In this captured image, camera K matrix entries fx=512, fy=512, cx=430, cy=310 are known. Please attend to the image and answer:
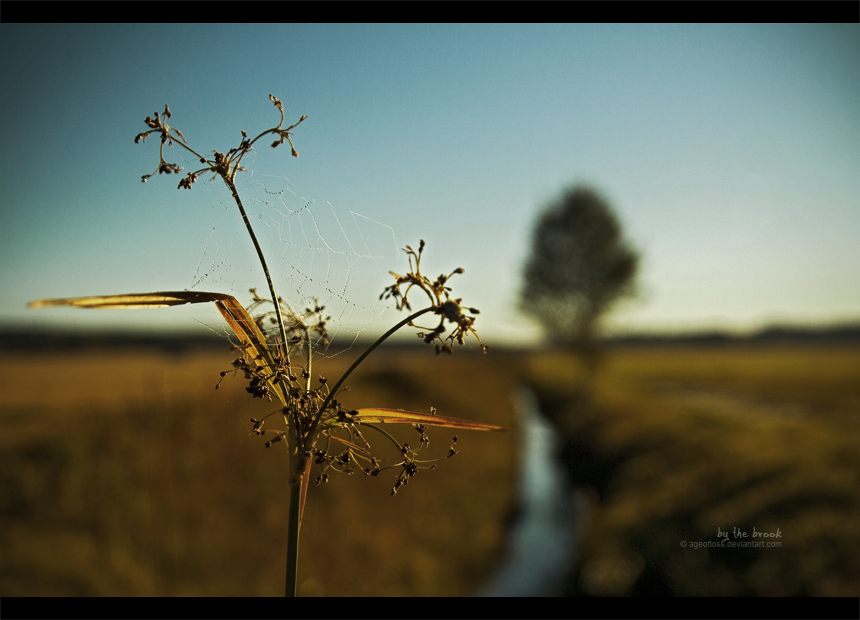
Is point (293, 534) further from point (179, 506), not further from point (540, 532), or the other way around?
point (540, 532)

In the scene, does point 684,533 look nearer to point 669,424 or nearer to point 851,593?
point 851,593

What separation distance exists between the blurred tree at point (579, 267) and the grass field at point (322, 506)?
8345mm

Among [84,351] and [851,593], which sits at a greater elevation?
[84,351]

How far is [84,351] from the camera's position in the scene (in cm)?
1478

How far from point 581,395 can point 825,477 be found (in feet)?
47.5

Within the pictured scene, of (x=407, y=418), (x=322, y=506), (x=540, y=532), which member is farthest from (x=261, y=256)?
(x=540, y=532)

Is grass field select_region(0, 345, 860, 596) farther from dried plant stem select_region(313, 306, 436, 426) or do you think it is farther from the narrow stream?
dried plant stem select_region(313, 306, 436, 426)

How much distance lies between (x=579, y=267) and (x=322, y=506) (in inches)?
654

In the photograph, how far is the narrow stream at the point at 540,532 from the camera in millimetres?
10562

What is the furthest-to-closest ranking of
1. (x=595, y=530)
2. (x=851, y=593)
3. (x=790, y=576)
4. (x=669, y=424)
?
(x=669, y=424), (x=595, y=530), (x=790, y=576), (x=851, y=593)

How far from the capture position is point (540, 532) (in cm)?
1342

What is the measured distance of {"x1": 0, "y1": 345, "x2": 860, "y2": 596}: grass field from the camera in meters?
7.30

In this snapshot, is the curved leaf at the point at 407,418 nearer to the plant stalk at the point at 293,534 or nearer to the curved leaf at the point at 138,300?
the plant stalk at the point at 293,534
